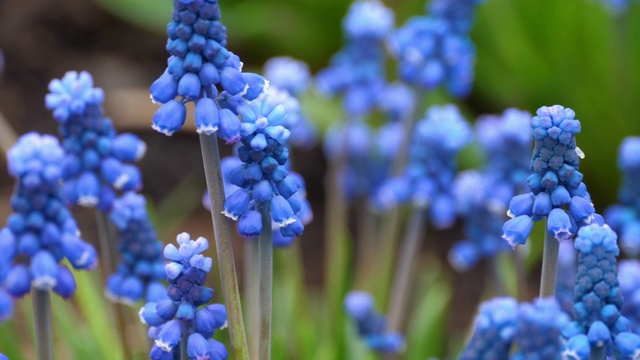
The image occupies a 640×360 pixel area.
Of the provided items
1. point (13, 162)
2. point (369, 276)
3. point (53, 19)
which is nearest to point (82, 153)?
point (13, 162)

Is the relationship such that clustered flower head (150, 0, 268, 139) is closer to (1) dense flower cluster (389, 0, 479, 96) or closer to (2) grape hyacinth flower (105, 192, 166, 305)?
(2) grape hyacinth flower (105, 192, 166, 305)

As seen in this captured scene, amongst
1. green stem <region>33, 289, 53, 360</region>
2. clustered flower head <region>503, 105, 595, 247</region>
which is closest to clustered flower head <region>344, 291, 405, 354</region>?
clustered flower head <region>503, 105, 595, 247</region>

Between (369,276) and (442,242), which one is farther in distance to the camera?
(442,242)

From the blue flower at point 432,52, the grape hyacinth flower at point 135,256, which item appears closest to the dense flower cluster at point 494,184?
the blue flower at point 432,52

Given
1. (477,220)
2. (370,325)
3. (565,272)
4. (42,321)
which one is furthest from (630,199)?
(42,321)

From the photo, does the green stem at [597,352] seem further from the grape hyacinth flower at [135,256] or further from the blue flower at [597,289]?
the grape hyacinth flower at [135,256]

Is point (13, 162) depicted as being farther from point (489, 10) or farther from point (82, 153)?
point (489, 10)
